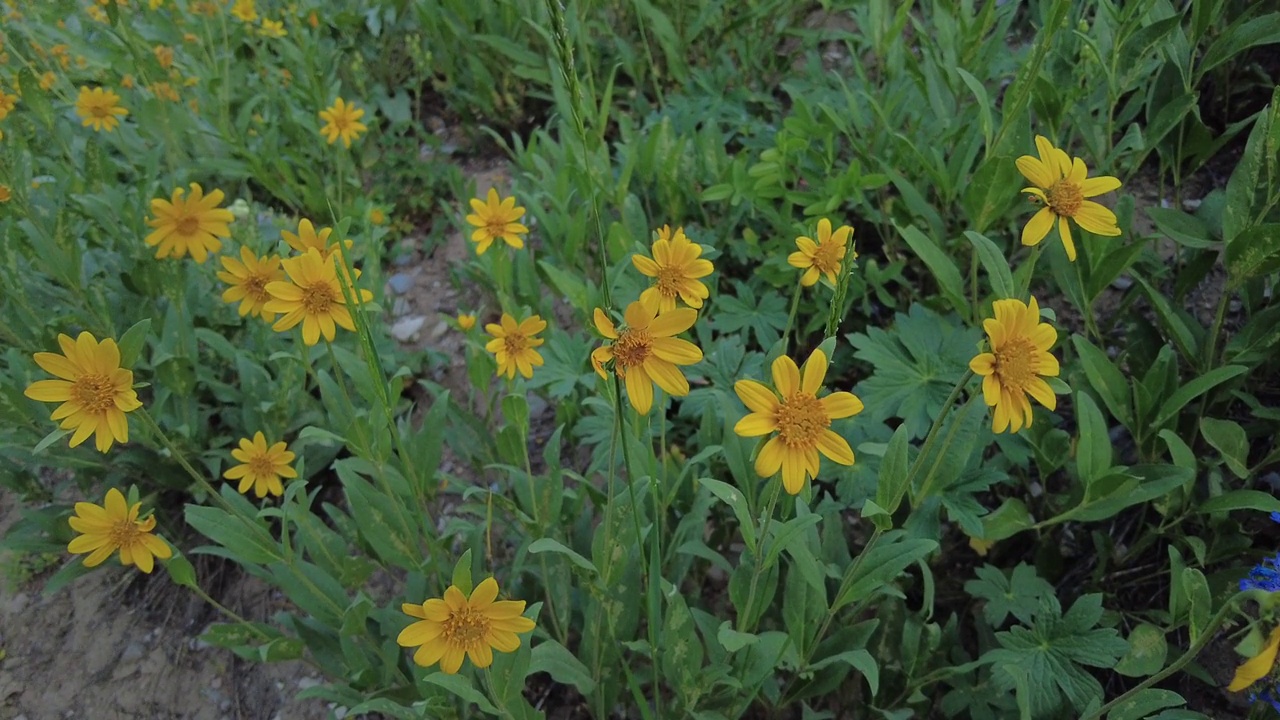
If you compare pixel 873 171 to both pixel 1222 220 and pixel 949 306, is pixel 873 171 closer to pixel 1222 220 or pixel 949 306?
pixel 949 306

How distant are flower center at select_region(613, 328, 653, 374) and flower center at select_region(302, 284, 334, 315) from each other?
23.7 inches

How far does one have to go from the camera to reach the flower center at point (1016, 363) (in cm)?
108

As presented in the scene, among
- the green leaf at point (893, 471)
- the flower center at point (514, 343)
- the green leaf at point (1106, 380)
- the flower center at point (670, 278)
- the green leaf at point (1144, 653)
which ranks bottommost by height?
the green leaf at point (1144, 653)

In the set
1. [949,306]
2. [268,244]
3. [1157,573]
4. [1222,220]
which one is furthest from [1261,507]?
[268,244]

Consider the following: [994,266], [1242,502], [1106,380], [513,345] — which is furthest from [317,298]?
[1242,502]

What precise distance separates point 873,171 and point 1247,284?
3.17 feet

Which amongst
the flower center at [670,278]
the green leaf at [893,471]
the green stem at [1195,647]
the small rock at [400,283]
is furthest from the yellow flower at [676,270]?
the small rock at [400,283]

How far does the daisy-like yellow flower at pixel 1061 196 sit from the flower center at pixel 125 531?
5.55ft

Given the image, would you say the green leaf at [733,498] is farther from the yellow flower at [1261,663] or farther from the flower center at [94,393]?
the flower center at [94,393]

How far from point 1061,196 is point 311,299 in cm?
128

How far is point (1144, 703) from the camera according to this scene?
4.42 ft

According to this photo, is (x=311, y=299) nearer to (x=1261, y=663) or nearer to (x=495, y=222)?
(x=495, y=222)

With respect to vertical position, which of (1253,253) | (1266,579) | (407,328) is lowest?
(407,328)

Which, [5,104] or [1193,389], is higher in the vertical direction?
[5,104]
